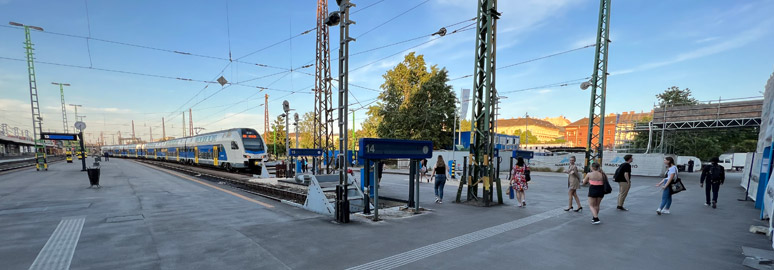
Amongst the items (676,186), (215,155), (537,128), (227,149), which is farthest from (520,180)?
(537,128)

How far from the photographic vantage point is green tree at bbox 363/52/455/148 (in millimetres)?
32312

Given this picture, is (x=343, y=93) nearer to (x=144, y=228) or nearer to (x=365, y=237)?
(x=365, y=237)

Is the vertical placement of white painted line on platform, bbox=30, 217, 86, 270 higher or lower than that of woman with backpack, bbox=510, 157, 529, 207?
lower

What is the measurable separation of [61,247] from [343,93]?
5654mm

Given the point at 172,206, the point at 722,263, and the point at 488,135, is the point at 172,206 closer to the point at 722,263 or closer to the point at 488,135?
the point at 488,135

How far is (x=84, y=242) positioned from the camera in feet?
16.9

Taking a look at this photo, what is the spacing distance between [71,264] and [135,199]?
21.2 feet

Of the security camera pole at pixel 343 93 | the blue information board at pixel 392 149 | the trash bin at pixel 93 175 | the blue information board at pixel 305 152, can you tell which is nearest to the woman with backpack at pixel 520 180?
the blue information board at pixel 392 149

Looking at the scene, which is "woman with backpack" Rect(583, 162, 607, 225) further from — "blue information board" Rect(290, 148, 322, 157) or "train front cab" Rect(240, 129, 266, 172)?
"train front cab" Rect(240, 129, 266, 172)

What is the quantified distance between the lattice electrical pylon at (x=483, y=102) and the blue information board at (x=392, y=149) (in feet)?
7.70

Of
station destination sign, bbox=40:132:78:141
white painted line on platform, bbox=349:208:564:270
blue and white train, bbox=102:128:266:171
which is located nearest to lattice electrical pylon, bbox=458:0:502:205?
white painted line on platform, bbox=349:208:564:270

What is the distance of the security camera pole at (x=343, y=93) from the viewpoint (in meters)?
7.01

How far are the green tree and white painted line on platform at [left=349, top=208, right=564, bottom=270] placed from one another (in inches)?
952

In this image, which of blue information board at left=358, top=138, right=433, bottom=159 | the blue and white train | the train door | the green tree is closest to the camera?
blue information board at left=358, top=138, right=433, bottom=159
